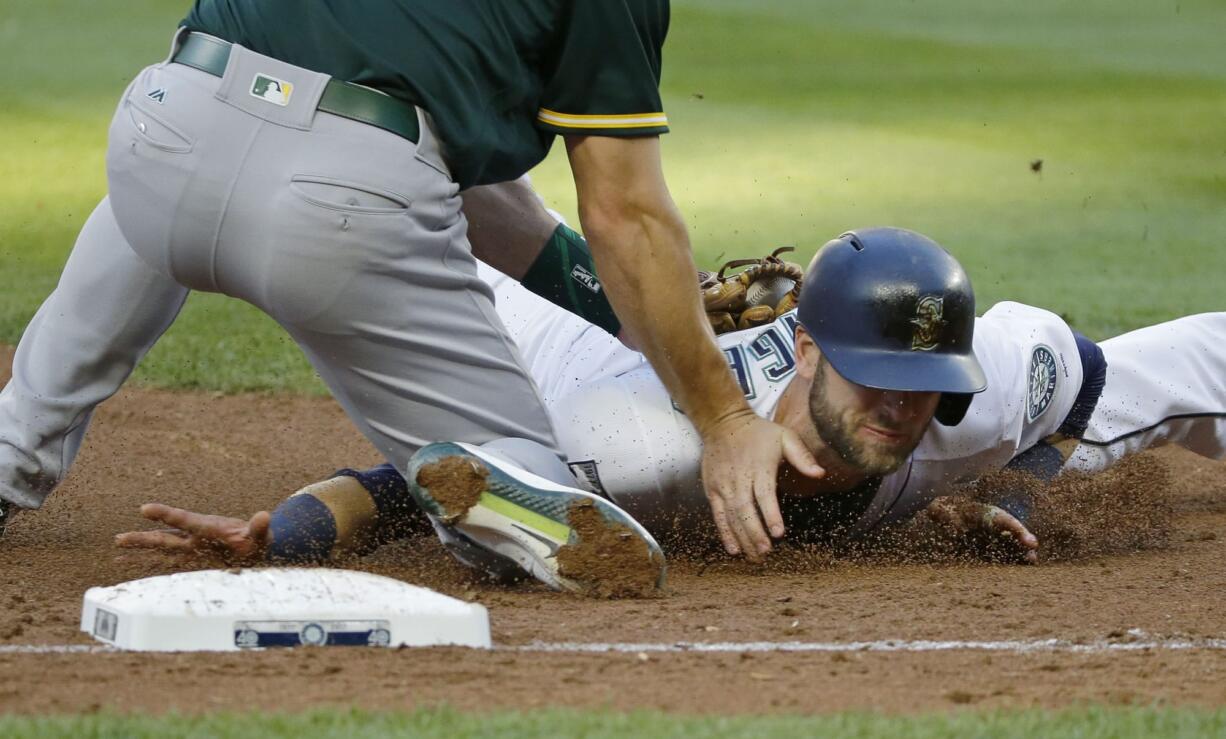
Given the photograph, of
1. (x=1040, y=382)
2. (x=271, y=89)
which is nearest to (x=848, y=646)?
(x=1040, y=382)

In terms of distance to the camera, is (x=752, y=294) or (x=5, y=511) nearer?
(x=5, y=511)

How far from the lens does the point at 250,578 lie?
2.81 metres

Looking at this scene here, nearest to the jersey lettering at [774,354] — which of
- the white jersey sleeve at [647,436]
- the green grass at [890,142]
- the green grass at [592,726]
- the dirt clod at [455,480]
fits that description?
the white jersey sleeve at [647,436]

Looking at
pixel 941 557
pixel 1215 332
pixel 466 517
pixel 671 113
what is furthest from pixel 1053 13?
pixel 466 517

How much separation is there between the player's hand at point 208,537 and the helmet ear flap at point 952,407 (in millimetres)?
1428

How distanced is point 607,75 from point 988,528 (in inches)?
55.7

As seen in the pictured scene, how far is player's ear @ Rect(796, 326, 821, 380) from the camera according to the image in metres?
3.60

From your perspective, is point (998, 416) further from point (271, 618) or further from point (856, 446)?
point (271, 618)

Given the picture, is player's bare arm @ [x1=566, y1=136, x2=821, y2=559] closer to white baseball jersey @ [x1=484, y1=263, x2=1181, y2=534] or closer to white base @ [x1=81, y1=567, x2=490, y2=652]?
white baseball jersey @ [x1=484, y1=263, x2=1181, y2=534]

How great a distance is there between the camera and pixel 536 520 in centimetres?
308

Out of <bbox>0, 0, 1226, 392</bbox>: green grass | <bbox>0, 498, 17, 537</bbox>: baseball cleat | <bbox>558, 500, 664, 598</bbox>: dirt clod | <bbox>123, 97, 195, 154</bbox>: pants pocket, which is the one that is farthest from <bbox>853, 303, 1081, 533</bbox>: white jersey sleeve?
<bbox>0, 0, 1226, 392</bbox>: green grass

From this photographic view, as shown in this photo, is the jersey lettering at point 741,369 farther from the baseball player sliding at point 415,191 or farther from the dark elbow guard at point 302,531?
the dark elbow guard at point 302,531

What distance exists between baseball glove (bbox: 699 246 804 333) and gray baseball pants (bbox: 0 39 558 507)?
2.62ft

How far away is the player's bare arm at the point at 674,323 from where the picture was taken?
316 centimetres
